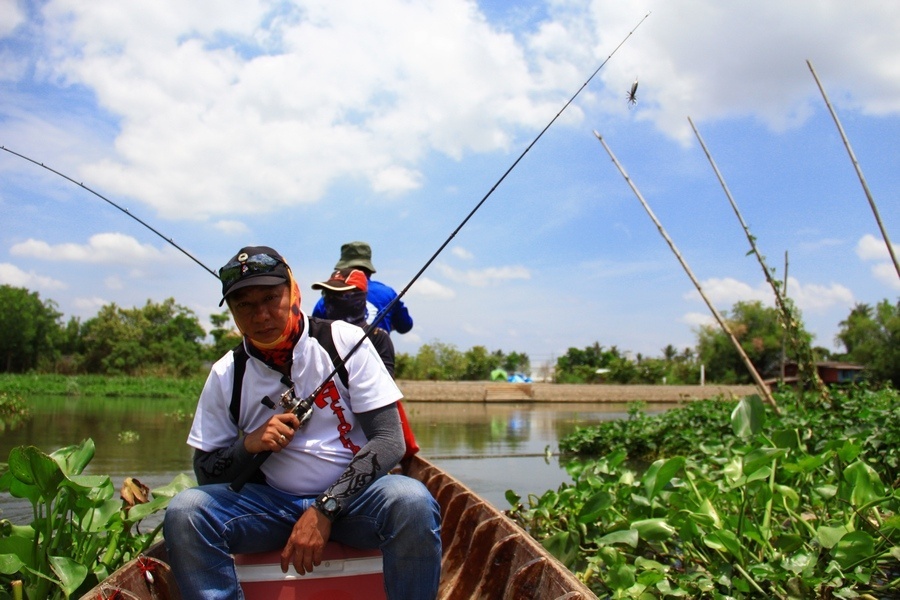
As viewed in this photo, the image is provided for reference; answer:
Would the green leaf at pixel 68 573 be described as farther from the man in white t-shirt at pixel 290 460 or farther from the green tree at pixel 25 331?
the green tree at pixel 25 331

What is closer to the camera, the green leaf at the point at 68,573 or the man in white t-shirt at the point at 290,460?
the man in white t-shirt at the point at 290,460

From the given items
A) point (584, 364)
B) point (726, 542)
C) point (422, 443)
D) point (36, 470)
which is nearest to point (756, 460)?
point (726, 542)

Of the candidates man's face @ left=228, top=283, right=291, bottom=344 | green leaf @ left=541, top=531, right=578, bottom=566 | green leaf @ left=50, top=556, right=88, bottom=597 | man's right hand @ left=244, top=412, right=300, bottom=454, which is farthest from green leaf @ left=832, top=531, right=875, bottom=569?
green leaf @ left=50, top=556, right=88, bottom=597

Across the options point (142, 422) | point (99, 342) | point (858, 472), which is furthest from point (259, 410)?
point (99, 342)

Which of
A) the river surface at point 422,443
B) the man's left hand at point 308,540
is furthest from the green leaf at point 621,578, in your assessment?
the river surface at point 422,443

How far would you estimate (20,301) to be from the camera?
42656mm

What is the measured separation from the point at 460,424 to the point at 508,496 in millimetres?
10904

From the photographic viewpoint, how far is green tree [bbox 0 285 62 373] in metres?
41.6

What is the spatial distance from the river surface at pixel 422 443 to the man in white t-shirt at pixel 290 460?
11.9 feet

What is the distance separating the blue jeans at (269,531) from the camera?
2061mm

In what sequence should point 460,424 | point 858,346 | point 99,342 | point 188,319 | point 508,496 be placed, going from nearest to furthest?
point 508,496 < point 460,424 < point 99,342 < point 858,346 < point 188,319

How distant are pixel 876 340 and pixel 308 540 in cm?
4981

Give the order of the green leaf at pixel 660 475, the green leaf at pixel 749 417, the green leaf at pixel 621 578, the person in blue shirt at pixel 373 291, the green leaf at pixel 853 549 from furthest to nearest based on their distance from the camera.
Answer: the person in blue shirt at pixel 373 291 < the green leaf at pixel 749 417 < the green leaf at pixel 660 475 < the green leaf at pixel 621 578 < the green leaf at pixel 853 549

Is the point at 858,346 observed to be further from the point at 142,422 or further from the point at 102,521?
the point at 102,521
